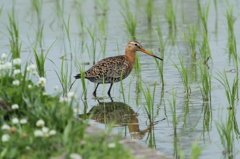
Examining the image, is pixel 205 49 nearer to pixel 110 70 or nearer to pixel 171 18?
pixel 110 70

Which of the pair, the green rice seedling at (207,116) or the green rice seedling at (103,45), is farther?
the green rice seedling at (103,45)

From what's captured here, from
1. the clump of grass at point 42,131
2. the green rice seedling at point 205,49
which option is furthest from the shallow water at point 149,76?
the clump of grass at point 42,131

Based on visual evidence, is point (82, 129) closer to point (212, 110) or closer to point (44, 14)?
point (212, 110)

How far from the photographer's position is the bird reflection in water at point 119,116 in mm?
7016

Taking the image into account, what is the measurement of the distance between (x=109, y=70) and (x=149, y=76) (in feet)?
2.91

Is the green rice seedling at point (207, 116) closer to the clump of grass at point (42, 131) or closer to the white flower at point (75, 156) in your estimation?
the clump of grass at point (42, 131)

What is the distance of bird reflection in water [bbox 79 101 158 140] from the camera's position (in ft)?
23.0

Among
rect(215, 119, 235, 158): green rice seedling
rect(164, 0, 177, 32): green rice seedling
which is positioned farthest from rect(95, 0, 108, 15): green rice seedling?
rect(215, 119, 235, 158): green rice seedling

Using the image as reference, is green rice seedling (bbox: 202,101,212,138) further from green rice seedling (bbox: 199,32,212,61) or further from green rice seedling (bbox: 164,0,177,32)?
green rice seedling (bbox: 164,0,177,32)

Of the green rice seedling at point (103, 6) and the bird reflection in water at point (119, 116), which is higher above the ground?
the green rice seedling at point (103, 6)

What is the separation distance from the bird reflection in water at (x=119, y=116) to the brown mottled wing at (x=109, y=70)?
0.55m

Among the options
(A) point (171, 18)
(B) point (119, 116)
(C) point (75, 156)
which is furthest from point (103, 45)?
(C) point (75, 156)

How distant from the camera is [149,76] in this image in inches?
374

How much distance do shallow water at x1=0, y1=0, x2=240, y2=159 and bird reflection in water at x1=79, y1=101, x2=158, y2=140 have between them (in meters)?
0.01
